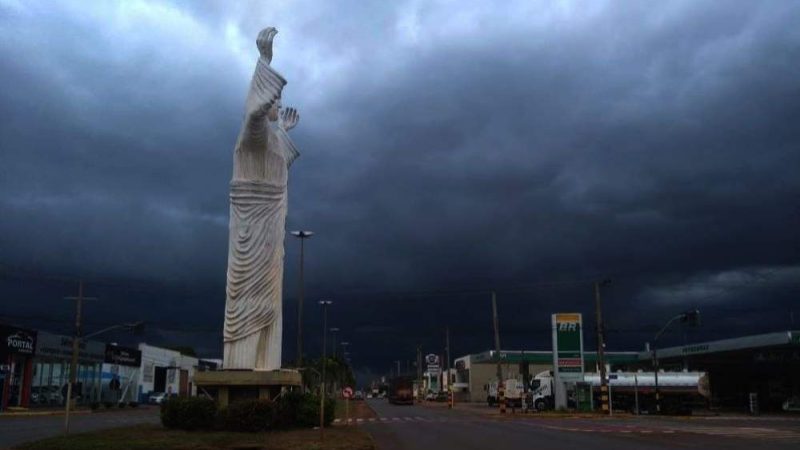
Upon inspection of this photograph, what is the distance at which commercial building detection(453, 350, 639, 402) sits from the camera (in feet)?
358

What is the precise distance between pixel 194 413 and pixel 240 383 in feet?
7.10

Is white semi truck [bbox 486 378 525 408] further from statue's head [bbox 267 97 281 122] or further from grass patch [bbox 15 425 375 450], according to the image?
grass patch [bbox 15 425 375 450]

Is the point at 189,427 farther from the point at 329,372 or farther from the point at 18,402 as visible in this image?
the point at 329,372

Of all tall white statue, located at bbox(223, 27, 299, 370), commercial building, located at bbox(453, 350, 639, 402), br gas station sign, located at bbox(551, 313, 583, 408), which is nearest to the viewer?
tall white statue, located at bbox(223, 27, 299, 370)

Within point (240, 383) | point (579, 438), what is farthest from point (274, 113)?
point (579, 438)

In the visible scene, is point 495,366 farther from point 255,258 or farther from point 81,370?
point 255,258

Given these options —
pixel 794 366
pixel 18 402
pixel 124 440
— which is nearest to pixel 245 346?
pixel 124 440

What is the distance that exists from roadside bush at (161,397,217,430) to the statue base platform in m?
0.65

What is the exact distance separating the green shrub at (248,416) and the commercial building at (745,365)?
40696mm

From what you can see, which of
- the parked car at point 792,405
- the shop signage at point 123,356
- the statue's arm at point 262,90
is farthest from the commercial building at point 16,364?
the parked car at point 792,405

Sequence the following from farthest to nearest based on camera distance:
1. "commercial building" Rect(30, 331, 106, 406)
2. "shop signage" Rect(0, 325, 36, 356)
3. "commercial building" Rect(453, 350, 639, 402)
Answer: "commercial building" Rect(453, 350, 639, 402), "commercial building" Rect(30, 331, 106, 406), "shop signage" Rect(0, 325, 36, 356)

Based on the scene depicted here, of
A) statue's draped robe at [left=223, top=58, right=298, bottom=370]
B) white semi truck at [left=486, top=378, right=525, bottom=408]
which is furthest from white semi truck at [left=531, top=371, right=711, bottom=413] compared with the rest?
statue's draped robe at [left=223, top=58, right=298, bottom=370]

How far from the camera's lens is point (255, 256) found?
110 ft

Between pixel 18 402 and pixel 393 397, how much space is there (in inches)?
1765
